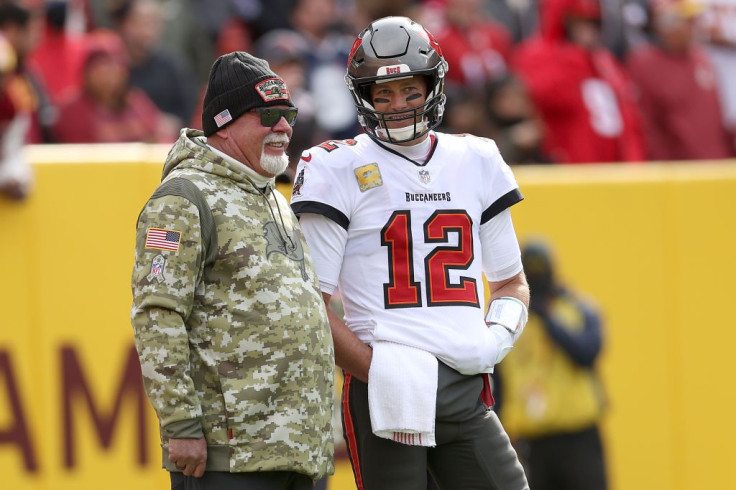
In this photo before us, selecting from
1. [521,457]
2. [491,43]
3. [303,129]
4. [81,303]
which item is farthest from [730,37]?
[81,303]

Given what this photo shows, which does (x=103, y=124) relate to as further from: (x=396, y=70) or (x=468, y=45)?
(x=396, y=70)

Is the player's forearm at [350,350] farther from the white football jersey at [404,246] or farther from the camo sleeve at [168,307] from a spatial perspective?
the camo sleeve at [168,307]

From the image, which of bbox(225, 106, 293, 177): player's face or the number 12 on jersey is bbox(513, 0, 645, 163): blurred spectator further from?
bbox(225, 106, 293, 177): player's face

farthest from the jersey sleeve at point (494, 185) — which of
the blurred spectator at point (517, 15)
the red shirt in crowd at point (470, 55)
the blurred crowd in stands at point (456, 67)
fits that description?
the blurred spectator at point (517, 15)

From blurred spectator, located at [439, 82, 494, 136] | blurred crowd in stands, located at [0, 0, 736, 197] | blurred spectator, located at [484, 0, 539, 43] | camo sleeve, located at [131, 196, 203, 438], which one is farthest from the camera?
blurred spectator, located at [484, 0, 539, 43]

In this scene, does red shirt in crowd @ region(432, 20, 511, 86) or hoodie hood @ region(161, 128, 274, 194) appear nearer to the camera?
hoodie hood @ region(161, 128, 274, 194)

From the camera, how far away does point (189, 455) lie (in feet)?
11.9

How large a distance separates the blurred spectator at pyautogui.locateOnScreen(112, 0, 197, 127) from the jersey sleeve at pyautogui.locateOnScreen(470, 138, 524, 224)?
456 cm

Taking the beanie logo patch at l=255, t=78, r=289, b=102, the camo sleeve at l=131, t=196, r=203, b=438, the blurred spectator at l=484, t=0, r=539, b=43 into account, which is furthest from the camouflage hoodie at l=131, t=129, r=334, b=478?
the blurred spectator at l=484, t=0, r=539, b=43

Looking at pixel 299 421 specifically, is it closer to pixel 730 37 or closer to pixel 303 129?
pixel 303 129

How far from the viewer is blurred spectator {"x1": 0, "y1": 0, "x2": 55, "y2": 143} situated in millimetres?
7125

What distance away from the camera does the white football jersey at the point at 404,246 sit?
4.10 m

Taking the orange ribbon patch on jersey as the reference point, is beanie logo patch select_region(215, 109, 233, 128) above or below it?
above

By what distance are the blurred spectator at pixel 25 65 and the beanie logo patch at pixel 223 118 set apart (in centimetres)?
326
